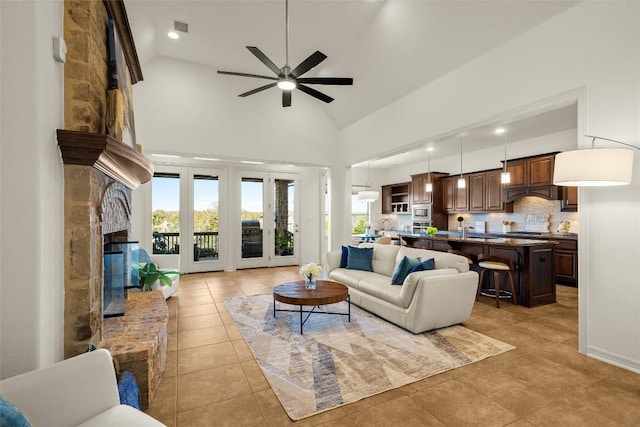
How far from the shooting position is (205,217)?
7262 mm

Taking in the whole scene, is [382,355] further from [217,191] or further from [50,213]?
[217,191]

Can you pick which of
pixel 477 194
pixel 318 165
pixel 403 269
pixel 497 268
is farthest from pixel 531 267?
pixel 318 165

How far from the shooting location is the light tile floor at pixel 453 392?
2014mm

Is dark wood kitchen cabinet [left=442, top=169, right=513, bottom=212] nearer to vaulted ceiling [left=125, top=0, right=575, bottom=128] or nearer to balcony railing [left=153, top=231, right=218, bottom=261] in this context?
vaulted ceiling [left=125, top=0, right=575, bottom=128]

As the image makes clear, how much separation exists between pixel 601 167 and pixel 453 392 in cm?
214

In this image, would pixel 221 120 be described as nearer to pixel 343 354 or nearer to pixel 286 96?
pixel 286 96

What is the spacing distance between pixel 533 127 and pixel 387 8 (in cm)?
367

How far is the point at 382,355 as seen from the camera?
287 centimetres

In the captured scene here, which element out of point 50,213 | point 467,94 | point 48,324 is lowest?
point 48,324

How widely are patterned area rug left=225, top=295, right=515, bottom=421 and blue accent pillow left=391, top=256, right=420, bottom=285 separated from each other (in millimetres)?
535

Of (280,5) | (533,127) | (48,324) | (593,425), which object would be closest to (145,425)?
(48,324)

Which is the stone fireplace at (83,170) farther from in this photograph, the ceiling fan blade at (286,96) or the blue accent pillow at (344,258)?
the blue accent pillow at (344,258)

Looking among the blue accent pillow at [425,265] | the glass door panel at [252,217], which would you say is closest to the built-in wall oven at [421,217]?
the glass door panel at [252,217]

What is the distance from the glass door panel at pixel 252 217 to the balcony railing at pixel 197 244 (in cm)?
70
